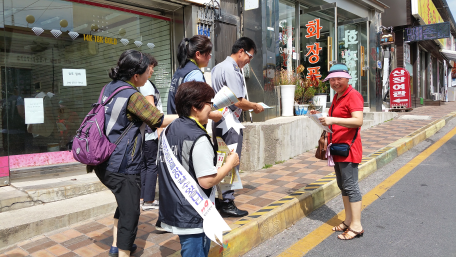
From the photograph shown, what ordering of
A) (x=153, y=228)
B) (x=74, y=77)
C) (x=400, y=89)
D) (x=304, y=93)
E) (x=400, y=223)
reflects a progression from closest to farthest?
(x=153, y=228) → (x=400, y=223) → (x=74, y=77) → (x=304, y=93) → (x=400, y=89)

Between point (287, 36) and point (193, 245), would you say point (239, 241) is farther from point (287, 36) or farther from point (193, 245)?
point (287, 36)

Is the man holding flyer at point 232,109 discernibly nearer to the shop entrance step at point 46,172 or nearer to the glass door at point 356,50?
the shop entrance step at point 46,172

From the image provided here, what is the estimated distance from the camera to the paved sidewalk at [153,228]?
3.14m

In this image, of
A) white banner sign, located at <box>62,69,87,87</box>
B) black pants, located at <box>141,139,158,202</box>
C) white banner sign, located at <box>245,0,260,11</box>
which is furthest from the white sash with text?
white banner sign, located at <box>245,0,260,11</box>

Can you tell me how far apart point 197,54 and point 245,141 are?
2.90 metres

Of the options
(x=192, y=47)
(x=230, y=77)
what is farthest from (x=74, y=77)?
(x=230, y=77)

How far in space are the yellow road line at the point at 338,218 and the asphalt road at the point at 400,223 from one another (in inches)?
2.4

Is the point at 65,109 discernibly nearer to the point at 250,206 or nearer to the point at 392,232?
the point at 250,206

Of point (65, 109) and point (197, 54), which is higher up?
point (197, 54)

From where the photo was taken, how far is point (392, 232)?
11.8 ft

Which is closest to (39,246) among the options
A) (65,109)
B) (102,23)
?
(65,109)

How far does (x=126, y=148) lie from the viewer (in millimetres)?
2551

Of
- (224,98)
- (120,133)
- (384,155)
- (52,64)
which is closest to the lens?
(120,133)

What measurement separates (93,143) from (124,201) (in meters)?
0.50
